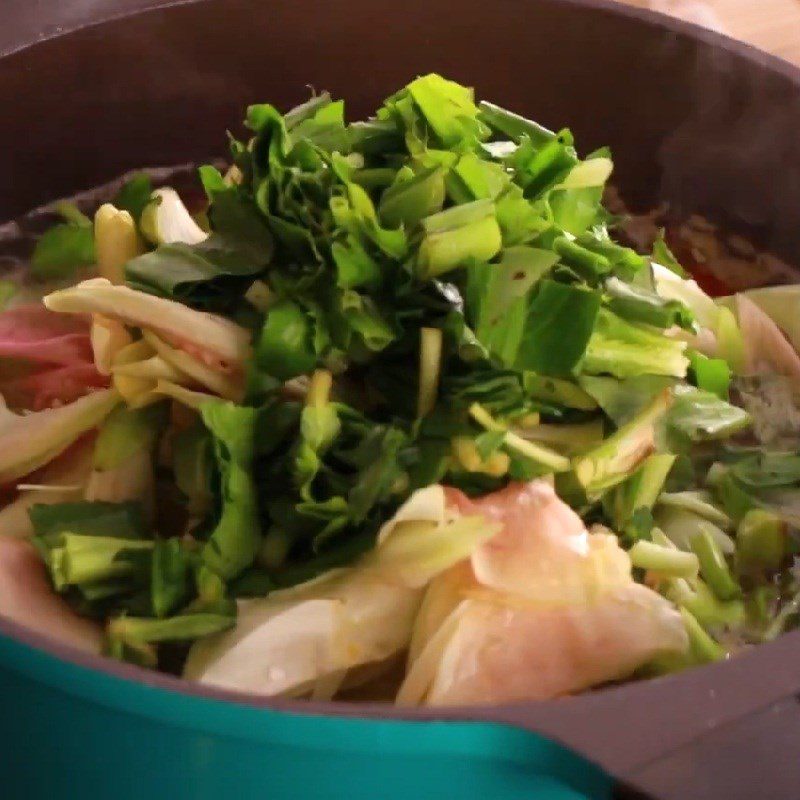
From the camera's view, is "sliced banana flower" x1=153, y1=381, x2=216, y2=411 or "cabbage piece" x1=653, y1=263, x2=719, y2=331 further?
"cabbage piece" x1=653, y1=263, x2=719, y2=331

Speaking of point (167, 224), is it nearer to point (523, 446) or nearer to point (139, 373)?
point (139, 373)

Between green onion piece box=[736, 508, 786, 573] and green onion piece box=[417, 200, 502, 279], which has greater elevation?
green onion piece box=[417, 200, 502, 279]

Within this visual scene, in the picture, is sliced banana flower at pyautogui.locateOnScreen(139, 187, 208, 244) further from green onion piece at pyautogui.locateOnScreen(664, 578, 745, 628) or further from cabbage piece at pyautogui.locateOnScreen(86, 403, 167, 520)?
green onion piece at pyautogui.locateOnScreen(664, 578, 745, 628)

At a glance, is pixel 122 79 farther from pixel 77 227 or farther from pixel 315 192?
pixel 315 192

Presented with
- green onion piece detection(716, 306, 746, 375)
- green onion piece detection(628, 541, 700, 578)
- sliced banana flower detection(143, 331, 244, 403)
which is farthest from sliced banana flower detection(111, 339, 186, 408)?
green onion piece detection(716, 306, 746, 375)

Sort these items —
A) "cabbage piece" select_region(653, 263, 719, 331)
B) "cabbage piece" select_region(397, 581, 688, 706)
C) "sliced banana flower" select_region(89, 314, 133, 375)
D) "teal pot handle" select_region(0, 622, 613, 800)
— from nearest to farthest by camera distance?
"teal pot handle" select_region(0, 622, 613, 800) → "cabbage piece" select_region(397, 581, 688, 706) → "sliced banana flower" select_region(89, 314, 133, 375) → "cabbage piece" select_region(653, 263, 719, 331)
